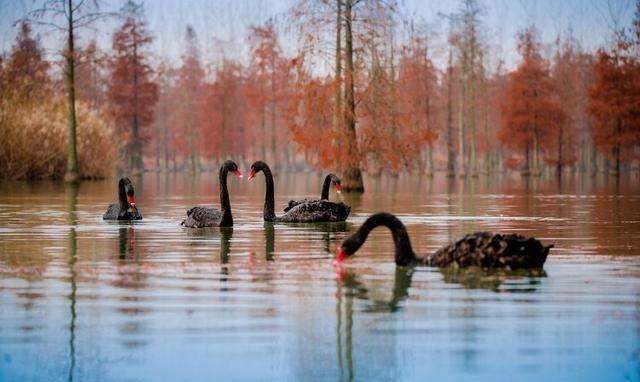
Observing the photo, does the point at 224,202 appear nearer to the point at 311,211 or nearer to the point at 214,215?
the point at 214,215

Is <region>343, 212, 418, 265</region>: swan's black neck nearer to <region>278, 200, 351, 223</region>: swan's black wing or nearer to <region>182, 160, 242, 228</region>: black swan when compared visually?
<region>182, 160, 242, 228</region>: black swan

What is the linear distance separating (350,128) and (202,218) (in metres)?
21.2

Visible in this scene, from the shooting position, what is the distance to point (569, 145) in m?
→ 95.6

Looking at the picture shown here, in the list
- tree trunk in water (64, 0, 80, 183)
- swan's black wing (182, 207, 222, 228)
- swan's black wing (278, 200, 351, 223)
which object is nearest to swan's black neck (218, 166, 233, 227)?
swan's black wing (182, 207, 222, 228)

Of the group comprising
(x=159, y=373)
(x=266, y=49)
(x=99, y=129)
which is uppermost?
(x=266, y=49)

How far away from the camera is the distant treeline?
40.8 m

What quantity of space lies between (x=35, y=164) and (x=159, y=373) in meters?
45.3

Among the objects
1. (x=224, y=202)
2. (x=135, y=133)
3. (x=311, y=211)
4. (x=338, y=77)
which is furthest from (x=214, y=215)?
(x=135, y=133)

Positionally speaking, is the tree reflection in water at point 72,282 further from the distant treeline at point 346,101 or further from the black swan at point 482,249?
the distant treeline at point 346,101

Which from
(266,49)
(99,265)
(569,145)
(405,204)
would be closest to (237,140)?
(266,49)

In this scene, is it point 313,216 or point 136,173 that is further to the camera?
point 136,173

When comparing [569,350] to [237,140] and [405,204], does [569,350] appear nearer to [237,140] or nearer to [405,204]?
[405,204]

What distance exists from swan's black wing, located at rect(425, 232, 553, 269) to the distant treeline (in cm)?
2723

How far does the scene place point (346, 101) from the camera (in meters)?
40.5
